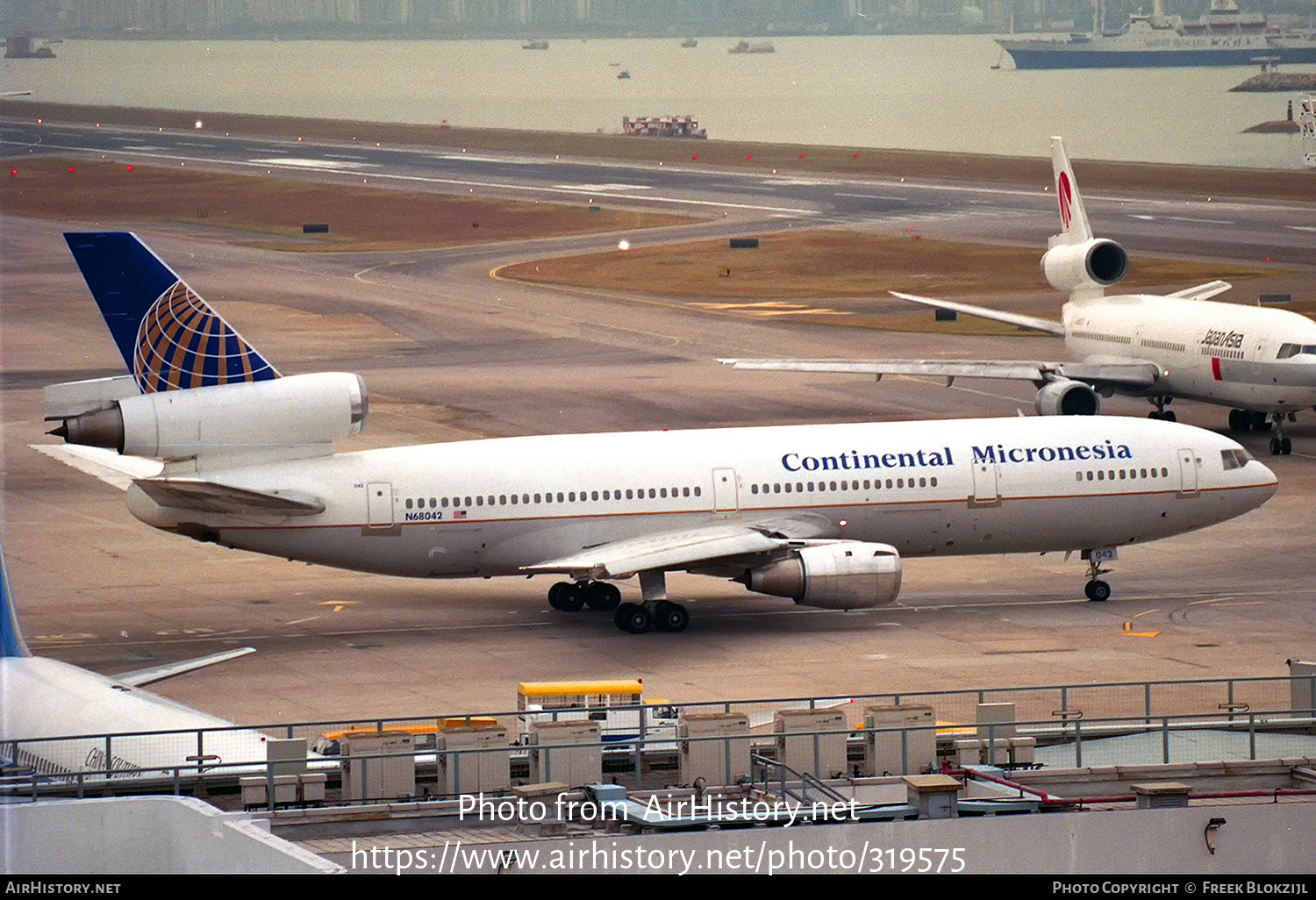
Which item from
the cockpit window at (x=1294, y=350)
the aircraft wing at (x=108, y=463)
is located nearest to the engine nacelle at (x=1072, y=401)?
the cockpit window at (x=1294, y=350)

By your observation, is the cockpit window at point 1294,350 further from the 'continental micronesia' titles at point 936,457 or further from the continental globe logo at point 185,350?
the continental globe logo at point 185,350

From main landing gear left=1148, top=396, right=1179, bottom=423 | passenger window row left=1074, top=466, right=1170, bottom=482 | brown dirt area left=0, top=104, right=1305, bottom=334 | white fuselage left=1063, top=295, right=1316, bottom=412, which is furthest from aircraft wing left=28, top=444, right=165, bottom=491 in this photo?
brown dirt area left=0, top=104, right=1305, bottom=334

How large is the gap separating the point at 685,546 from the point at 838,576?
144 inches

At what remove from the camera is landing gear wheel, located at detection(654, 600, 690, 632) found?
171 feet

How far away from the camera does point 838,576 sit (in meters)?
50.5

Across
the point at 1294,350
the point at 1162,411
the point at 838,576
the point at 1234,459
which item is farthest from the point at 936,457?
the point at 1162,411

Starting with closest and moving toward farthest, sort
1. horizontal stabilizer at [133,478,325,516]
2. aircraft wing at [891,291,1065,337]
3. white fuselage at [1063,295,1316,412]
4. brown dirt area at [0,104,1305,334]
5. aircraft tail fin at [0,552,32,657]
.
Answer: aircraft tail fin at [0,552,32,657], horizontal stabilizer at [133,478,325,516], white fuselage at [1063,295,1316,412], aircraft wing at [891,291,1065,337], brown dirt area at [0,104,1305,334]

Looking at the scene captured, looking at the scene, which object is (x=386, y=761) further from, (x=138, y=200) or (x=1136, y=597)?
(x=138, y=200)

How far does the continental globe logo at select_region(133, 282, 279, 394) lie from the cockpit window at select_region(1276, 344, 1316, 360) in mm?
38465

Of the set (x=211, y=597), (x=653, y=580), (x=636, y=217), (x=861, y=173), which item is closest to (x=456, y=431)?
(x=211, y=597)

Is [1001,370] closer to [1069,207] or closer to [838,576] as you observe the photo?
[1069,207]

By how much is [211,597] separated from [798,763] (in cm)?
2736

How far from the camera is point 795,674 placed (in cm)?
4794

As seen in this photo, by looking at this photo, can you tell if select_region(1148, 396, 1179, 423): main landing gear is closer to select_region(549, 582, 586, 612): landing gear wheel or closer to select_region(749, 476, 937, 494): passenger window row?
select_region(749, 476, 937, 494): passenger window row
